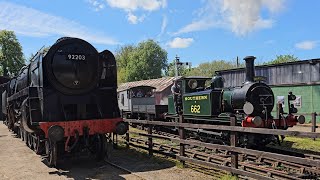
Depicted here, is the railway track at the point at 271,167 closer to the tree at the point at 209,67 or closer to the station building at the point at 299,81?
the station building at the point at 299,81

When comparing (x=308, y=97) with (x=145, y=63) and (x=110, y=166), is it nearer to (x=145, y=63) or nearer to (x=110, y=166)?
(x=110, y=166)

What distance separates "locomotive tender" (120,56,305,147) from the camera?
9922mm

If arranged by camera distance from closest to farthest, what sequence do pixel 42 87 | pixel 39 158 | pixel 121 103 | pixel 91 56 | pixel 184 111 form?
pixel 42 87 < pixel 91 56 < pixel 39 158 < pixel 184 111 < pixel 121 103

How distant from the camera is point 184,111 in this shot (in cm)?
1333

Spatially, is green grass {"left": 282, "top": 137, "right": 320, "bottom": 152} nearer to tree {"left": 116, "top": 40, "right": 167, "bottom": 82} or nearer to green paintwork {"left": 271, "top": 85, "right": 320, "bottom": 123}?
green paintwork {"left": 271, "top": 85, "right": 320, "bottom": 123}

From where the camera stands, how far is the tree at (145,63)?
6612 centimetres

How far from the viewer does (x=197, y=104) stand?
12.3 m

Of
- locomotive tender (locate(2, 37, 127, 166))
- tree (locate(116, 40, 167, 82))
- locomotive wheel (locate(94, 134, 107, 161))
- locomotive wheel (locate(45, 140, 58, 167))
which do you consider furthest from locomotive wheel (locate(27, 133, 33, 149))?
tree (locate(116, 40, 167, 82))

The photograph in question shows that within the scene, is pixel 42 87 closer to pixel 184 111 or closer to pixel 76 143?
pixel 76 143

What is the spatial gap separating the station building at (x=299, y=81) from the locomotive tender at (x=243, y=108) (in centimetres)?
835

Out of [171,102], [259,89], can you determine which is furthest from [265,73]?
[259,89]

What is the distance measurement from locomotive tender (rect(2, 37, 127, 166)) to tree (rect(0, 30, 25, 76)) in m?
54.3

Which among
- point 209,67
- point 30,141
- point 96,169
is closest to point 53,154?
point 96,169

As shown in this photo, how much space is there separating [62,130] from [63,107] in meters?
0.97
